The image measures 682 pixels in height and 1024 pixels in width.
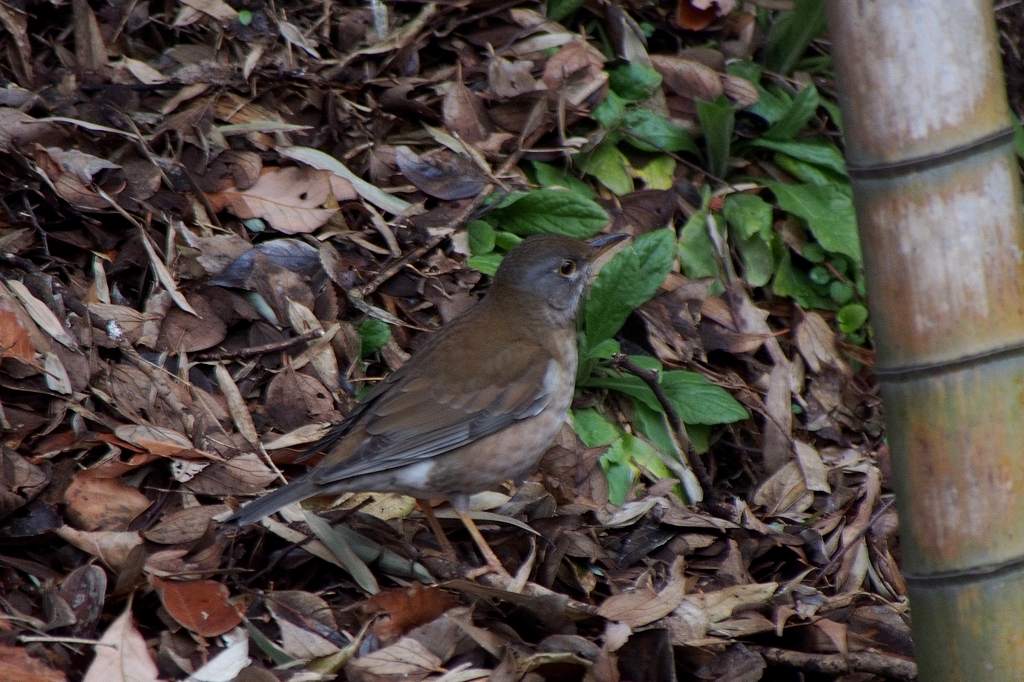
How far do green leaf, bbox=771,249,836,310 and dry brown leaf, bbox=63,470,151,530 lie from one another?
3.58m

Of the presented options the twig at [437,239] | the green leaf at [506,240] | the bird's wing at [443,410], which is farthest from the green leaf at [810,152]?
the bird's wing at [443,410]

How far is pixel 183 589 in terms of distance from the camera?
4176 millimetres

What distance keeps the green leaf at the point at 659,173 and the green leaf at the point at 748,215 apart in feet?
1.11

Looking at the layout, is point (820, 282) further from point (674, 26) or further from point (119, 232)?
point (119, 232)

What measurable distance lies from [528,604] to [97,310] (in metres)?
2.28

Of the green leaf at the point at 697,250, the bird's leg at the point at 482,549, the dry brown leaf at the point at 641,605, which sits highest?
the green leaf at the point at 697,250

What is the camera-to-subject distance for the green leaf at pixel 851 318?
21.5ft

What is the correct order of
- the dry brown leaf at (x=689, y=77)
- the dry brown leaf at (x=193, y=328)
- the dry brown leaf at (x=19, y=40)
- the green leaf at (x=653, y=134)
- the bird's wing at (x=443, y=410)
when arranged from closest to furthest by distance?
the bird's wing at (x=443, y=410), the dry brown leaf at (x=193, y=328), the dry brown leaf at (x=19, y=40), the green leaf at (x=653, y=134), the dry brown leaf at (x=689, y=77)

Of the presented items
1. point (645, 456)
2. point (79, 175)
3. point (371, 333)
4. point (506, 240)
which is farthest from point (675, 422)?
point (79, 175)

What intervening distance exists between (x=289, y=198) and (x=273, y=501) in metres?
2.08

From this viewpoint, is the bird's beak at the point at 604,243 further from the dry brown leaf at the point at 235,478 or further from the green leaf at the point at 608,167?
the dry brown leaf at the point at 235,478

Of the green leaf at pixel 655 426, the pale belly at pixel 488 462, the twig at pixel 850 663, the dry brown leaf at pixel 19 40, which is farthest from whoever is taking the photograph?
the dry brown leaf at pixel 19 40

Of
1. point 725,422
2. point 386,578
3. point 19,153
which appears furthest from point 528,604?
point 19,153

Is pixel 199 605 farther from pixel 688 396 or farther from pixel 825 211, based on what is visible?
pixel 825 211
